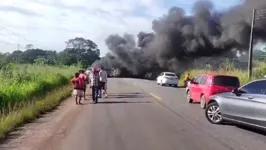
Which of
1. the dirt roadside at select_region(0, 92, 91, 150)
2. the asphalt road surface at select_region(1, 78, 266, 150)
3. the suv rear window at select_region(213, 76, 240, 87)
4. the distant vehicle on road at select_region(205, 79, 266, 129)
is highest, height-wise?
the suv rear window at select_region(213, 76, 240, 87)

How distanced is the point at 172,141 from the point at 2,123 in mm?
4719

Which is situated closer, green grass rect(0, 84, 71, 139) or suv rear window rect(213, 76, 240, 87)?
green grass rect(0, 84, 71, 139)

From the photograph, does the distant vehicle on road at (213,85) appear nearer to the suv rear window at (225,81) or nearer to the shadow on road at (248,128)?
the suv rear window at (225,81)

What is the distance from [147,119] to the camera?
44.8ft

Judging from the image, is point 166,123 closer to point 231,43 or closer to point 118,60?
point 231,43

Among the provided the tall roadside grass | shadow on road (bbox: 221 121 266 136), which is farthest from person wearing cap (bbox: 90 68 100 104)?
shadow on road (bbox: 221 121 266 136)

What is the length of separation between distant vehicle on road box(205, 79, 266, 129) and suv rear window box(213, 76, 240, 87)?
5.17 meters

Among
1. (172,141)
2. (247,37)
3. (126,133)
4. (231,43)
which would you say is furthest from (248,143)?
(231,43)

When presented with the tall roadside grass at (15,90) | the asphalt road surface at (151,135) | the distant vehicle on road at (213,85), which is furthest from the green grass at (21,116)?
the distant vehicle on road at (213,85)

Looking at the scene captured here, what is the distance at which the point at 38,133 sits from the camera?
35.6ft

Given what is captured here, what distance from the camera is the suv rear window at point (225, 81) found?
18.1 metres

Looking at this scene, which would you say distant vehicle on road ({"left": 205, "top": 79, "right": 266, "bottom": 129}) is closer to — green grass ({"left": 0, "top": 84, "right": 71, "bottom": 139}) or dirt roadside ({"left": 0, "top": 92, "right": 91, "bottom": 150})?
dirt roadside ({"left": 0, "top": 92, "right": 91, "bottom": 150})

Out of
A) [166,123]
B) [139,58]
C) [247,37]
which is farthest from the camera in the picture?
[139,58]

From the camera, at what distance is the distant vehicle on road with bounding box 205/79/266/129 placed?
420 inches
